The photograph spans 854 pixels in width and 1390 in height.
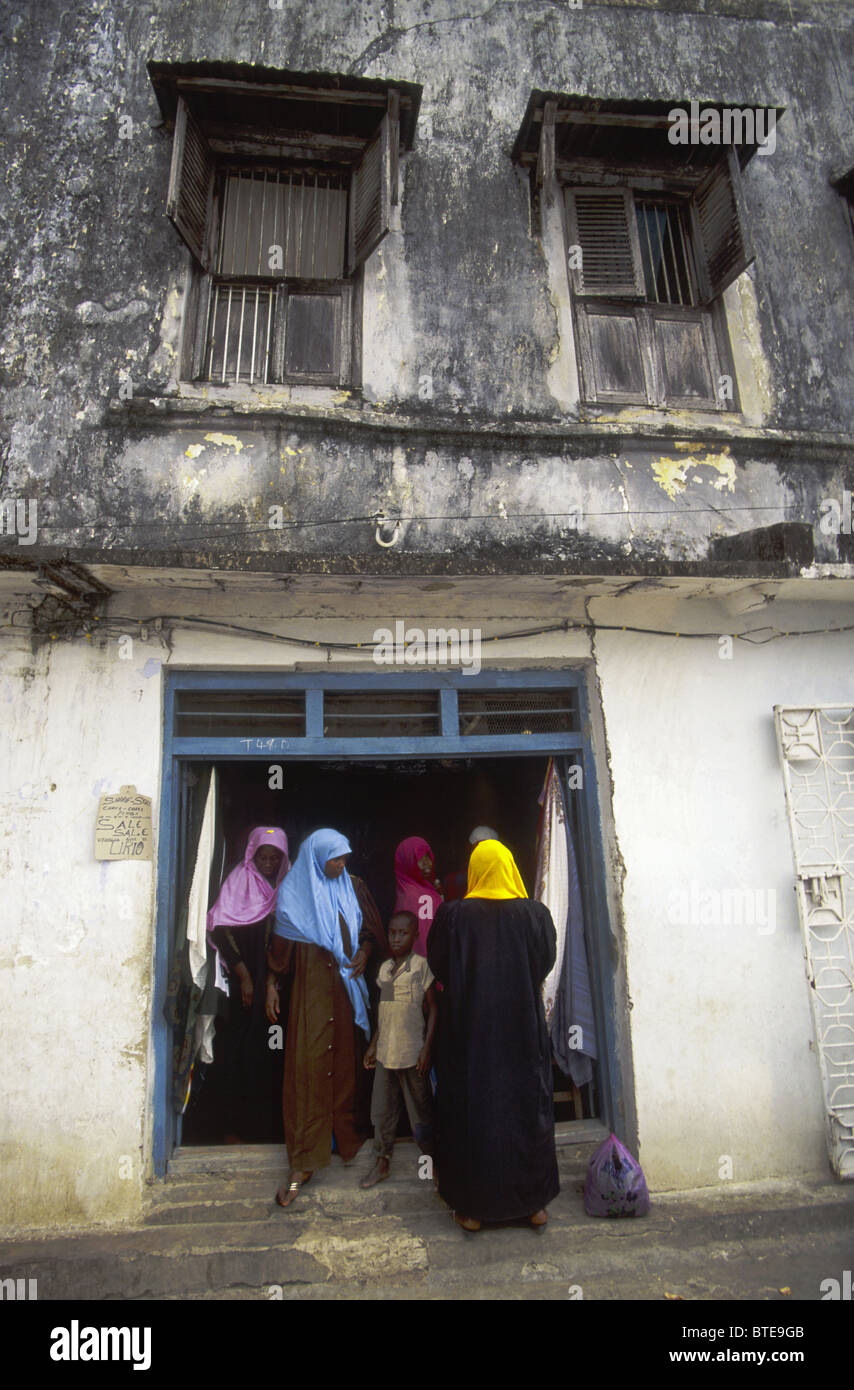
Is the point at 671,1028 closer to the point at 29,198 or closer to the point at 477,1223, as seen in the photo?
the point at 477,1223

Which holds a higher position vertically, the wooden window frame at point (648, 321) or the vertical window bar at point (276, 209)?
the vertical window bar at point (276, 209)

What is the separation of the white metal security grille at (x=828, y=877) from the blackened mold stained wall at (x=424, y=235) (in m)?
1.27

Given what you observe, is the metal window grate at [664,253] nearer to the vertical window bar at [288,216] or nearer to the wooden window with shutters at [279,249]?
the wooden window with shutters at [279,249]

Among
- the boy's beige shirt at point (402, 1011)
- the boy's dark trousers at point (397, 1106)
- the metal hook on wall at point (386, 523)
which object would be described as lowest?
the boy's dark trousers at point (397, 1106)

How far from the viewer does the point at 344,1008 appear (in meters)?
4.35

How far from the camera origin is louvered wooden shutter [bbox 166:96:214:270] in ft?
15.0

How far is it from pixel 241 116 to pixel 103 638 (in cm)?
346

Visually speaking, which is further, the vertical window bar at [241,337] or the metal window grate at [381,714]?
the vertical window bar at [241,337]

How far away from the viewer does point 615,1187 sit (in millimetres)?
3932

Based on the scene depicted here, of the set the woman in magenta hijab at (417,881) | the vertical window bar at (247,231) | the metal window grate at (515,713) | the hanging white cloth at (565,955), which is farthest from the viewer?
the vertical window bar at (247,231)

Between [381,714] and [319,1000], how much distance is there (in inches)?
66.3

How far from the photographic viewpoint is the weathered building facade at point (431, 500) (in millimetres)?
4234

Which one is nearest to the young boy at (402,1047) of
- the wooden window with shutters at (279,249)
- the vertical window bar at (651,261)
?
the wooden window with shutters at (279,249)
